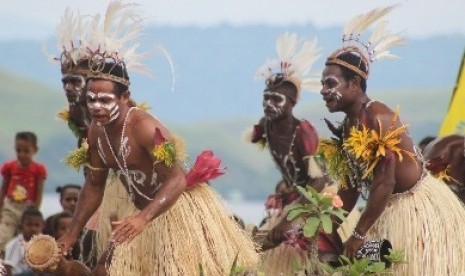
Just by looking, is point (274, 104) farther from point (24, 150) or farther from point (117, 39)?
point (24, 150)

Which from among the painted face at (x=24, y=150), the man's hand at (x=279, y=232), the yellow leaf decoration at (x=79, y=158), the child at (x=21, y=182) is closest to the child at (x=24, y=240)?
the child at (x=21, y=182)

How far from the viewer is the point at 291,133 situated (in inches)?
316

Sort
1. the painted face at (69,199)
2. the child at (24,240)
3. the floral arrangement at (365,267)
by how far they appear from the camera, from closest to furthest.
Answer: the floral arrangement at (365,267)
the child at (24,240)
the painted face at (69,199)

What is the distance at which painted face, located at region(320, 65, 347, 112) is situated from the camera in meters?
6.20

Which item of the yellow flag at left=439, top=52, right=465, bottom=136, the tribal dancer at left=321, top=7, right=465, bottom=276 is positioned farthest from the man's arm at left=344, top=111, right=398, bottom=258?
the yellow flag at left=439, top=52, right=465, bottom=136

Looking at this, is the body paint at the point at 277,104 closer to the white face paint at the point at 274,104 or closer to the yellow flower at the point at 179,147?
the white face paint at the point at 274,104

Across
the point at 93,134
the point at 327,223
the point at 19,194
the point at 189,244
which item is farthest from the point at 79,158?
the point at 19,194

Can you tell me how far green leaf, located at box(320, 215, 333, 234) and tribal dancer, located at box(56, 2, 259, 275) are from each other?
422 millimetres

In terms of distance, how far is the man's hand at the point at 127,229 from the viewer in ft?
18.6

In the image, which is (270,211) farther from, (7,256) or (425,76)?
(425,76)

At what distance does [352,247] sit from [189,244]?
2.17ft

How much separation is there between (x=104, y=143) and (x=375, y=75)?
7.77m

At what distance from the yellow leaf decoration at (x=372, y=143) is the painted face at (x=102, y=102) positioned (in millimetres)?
944

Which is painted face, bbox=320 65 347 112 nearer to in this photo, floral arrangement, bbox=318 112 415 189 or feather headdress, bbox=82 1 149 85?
floral arrangement, bbox=318 112 415 189
